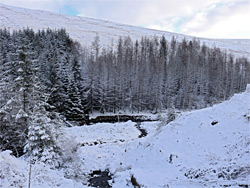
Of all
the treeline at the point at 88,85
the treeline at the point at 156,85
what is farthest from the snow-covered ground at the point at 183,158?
the treeline at the point at 156,85

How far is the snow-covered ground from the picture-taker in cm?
776

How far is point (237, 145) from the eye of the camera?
9148mm

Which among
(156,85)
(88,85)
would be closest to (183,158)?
(88,85)

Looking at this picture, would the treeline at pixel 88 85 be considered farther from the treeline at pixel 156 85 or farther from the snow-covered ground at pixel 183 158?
the snow-covered ground at pixel 183 158

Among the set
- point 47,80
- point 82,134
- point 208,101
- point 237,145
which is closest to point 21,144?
point 82,134

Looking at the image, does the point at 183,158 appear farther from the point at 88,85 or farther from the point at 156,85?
the point at 156,85

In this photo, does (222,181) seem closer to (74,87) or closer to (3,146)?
(3,146)

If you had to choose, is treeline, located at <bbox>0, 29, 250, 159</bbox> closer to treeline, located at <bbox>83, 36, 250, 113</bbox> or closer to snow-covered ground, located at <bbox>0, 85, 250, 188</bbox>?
treeline, located at <bbox>83, 36, 250, 113</bbox>

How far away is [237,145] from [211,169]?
2.25m

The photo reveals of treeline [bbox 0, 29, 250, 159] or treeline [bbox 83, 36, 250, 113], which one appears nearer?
treeline [bbox 0, 29, 250, 159]

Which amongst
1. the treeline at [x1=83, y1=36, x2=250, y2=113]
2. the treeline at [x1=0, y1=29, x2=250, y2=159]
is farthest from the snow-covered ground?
the treeline at [x1=83, y1=36, x2=250, y2=113]

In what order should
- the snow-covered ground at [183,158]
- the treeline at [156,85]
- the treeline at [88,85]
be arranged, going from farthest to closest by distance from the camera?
the treeline at [156,85] < the treeline at [88,85] < the snow-covered ground at [183,158]

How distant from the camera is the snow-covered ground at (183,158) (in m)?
7.76

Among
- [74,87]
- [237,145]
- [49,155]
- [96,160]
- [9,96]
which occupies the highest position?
[74,87]
